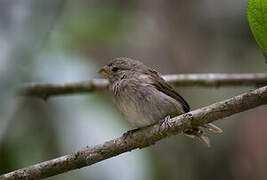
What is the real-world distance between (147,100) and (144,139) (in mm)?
675

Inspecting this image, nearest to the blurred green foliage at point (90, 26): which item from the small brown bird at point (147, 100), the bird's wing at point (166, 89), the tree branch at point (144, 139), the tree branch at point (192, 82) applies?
the tree branch at point (192, 82)

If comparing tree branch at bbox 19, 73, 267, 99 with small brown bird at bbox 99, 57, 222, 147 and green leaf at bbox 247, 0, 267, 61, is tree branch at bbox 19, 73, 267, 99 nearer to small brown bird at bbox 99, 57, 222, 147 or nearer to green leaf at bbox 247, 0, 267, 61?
small brown bird at bbox 99, 57, 222, 147

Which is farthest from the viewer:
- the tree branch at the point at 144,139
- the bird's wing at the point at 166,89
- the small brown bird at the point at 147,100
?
the bird's wing at the point at 166,89

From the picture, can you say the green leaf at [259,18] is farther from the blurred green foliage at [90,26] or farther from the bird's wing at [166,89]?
the blurred green foliage at [90,26]

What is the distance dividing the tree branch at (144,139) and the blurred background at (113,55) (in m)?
0.50

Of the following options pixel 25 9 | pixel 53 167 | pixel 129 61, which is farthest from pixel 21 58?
pixel 129 61

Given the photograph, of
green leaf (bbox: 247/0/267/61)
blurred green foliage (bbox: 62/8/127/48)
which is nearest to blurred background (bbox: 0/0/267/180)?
blurred green foliage (bbox: 62/8/127/48)

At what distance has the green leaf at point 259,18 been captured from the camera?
205cm

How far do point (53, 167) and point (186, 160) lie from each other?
10.4 ft

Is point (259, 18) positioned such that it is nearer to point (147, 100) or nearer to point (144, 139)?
point (144, 139)

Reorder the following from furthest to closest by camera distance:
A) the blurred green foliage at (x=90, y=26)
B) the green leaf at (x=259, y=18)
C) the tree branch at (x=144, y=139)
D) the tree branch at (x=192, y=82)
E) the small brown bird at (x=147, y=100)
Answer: the blurred green foliage at (x=90, y=26)
the tree branch at (x=192, y=82)
the small brown bird at (x=147, y=100)
the tree branch at (x=144, y=139)
the green leaf at (x=259, y=18)

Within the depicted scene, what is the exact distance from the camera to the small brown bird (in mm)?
3505

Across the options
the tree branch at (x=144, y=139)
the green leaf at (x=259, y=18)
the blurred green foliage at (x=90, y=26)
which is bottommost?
the tree branch at (x=144, y=139)

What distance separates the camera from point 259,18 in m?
2.09
